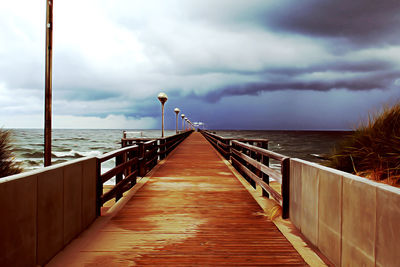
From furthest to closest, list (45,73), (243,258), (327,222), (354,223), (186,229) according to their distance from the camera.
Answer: (45,73), (186,229), (243,258), (327,222), (354,223)

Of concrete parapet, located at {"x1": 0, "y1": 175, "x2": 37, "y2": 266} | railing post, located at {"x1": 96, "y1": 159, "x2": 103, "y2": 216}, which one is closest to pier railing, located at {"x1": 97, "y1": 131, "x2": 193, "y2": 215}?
railing post, located at {"x1": 96, "y1": 159, "x2": 103, "y2": 216}

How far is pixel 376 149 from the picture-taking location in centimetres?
417

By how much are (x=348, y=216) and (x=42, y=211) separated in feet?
8.60

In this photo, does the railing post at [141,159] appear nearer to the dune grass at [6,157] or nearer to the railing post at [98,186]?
the dune grass at [6,157]

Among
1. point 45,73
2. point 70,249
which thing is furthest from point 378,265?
point 45,73

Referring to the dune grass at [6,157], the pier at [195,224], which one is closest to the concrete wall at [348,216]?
the pier at [195,224]

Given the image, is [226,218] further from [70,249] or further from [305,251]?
[70,249]

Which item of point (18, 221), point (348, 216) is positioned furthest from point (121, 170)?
point (348, 216)

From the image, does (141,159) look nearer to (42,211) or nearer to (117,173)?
(117,173)

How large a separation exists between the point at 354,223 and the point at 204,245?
61.3 inches

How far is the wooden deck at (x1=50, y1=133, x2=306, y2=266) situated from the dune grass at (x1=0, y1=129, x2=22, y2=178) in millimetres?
2852

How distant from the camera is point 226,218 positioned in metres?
3.72

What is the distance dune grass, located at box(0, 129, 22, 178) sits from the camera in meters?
5.27

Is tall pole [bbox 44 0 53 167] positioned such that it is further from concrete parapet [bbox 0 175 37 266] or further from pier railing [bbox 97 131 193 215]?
concrete parapet [bbox 0 175 37 266]
